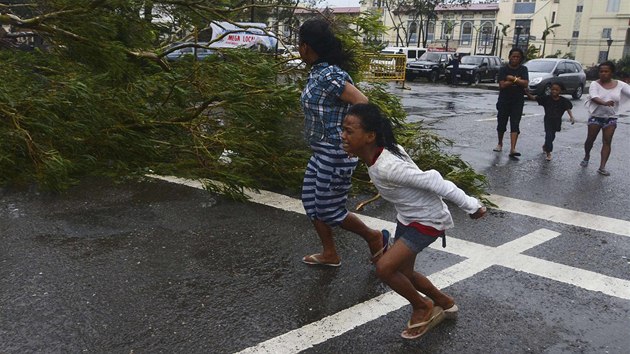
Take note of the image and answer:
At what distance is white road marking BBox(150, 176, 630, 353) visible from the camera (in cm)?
338

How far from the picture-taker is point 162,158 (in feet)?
22.9

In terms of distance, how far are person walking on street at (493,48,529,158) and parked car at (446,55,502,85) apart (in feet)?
75.0

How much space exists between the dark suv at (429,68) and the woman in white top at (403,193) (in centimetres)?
2994

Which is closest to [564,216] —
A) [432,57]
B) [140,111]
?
[140,111]

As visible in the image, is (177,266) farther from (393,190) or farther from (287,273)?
(393,190)

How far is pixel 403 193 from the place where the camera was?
3.26 meters

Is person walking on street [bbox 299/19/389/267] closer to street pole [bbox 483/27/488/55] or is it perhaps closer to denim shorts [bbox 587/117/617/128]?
denim shorts [bbox 587/117/617/128]

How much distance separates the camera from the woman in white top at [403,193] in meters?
3.17

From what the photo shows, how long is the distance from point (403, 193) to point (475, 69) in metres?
29.8

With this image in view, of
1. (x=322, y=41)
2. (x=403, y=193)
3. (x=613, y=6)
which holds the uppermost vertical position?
(x=613, y=6)

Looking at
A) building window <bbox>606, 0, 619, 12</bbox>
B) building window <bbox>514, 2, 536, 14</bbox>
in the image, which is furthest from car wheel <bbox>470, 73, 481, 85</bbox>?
building window <bbox>514, 2, 536, 14</bbox>

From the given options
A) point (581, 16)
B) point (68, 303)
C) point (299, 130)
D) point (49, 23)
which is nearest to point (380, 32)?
point (299, 130)

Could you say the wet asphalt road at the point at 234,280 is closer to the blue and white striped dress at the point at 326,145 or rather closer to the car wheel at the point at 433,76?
the blue and white striped dress at the point at 326,145

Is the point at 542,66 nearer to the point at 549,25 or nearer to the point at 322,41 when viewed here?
the point at 322,41
